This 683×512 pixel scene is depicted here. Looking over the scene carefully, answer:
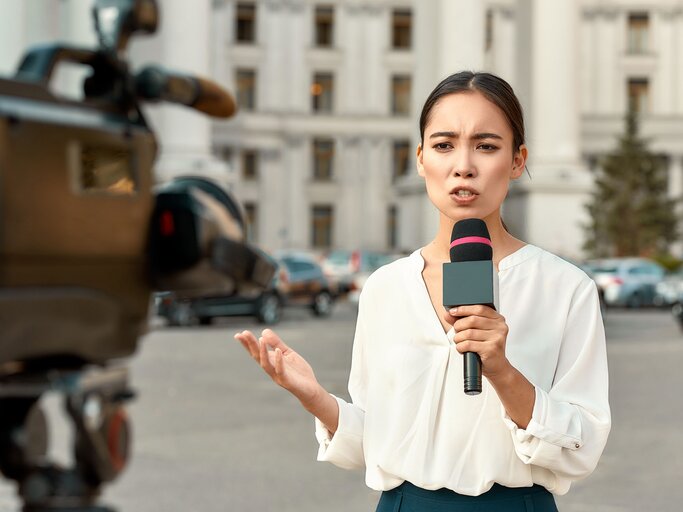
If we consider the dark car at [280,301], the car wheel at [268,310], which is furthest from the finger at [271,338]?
the car wheel at [268,310]

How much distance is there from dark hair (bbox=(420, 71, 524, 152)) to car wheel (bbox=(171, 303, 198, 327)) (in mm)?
22219

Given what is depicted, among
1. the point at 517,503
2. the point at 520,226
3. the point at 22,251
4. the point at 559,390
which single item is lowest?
the point at 520,226

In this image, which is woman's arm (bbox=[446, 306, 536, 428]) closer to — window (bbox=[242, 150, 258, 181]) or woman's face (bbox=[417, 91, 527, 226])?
woman's face (bbox=[417, 91, 527, 226])

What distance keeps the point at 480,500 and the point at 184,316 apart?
2382 centimetres

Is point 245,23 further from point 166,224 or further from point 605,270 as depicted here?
point 166,224

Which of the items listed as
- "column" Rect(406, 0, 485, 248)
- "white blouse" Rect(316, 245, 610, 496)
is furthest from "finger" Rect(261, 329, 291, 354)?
"column" Rect(406, 0, 485, 248)

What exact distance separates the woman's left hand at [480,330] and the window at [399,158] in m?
71.7

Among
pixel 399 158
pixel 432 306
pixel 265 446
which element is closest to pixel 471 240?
pixel 432 306

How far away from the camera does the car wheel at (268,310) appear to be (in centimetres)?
2743

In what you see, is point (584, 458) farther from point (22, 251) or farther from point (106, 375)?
point (22, 251)

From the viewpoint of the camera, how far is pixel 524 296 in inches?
100

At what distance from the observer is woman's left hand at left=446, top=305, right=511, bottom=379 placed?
2.14 m

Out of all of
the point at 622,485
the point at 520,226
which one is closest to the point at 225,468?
the point at 622,485

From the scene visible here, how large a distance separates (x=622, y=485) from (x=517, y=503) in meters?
6.29
